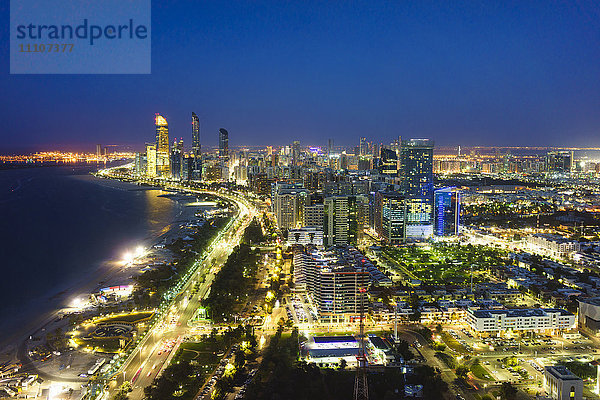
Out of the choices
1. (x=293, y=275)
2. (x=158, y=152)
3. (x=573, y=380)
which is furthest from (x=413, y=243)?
(x=158, y=152)

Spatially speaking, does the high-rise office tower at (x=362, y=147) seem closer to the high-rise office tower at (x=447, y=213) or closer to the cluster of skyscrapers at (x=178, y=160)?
the cluster of skyscrapers at (x=178, y=160)

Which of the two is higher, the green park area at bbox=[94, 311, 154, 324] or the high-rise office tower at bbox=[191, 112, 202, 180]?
the high-rise office tower at bbox=[191, 112, 202, 180]

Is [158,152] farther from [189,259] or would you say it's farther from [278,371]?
[278,371]

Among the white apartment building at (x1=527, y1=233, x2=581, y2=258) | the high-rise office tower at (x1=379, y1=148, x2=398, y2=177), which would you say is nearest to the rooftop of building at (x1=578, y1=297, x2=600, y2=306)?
the white apartment building at (x1=527, y1=233, x2=581, y2=258)

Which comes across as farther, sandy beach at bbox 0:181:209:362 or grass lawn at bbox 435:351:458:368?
sandy beach at bbox 0:181:209:362

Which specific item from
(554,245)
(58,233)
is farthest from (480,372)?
(58,233)

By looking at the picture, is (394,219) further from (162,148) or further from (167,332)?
(162,148)

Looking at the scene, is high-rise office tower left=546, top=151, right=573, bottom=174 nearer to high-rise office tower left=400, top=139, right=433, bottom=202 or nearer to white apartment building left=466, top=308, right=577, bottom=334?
high-rise office tower left=400, top=139, right=433, bottom=202
